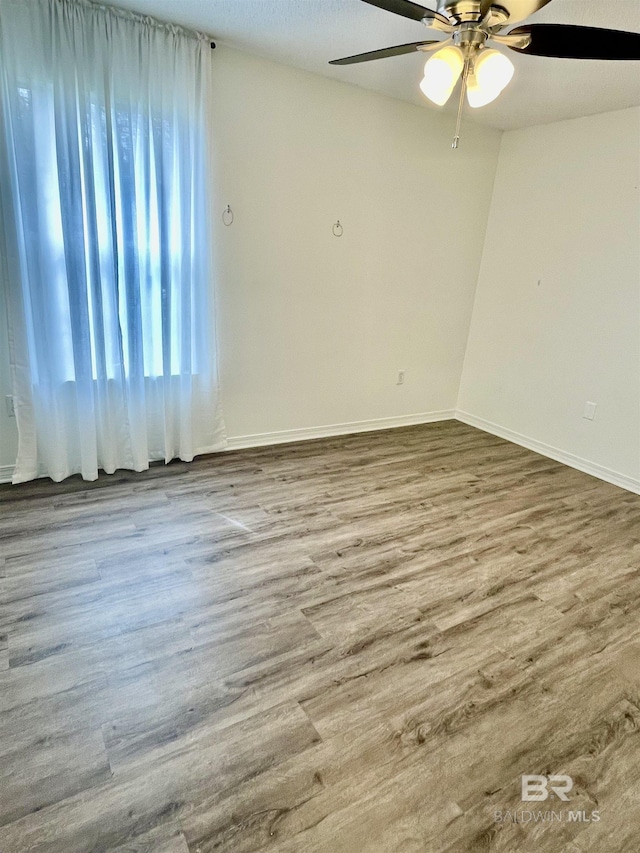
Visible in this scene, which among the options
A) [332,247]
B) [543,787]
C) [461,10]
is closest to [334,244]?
[332,247]

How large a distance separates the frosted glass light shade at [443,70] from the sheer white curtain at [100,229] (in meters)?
1.53

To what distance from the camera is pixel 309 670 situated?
1.73 m

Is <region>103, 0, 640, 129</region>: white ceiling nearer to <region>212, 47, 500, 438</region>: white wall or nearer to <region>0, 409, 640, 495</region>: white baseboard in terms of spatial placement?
<region>212, 47, 500, 438</region>: white wall

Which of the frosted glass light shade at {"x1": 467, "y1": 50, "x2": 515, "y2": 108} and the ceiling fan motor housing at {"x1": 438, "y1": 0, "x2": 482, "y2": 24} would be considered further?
the frosted glass light shade at {"x1": 467, "y1": 50, "x2": 515, "y2": 108}

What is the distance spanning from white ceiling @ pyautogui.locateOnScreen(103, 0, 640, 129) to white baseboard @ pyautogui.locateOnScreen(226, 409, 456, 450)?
2.33 meters

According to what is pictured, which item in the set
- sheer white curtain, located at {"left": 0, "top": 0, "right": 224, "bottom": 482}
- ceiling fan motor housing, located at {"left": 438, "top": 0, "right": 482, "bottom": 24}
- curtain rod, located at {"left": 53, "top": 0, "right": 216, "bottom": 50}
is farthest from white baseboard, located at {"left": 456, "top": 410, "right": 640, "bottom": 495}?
curtain rod, located at {"left": 53, "top": 0, "right": 216, "bottom": 50}

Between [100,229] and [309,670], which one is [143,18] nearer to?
[100,229]

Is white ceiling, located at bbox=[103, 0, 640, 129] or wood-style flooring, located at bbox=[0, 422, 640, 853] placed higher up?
white ceiling, located at bbox=[103, 0, 640, 129]

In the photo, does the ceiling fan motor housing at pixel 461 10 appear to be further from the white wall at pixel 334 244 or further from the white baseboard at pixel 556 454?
Result: the white baseboard at pixel 556 454

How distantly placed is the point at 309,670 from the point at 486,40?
2177mm

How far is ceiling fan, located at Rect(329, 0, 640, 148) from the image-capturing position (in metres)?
1.44

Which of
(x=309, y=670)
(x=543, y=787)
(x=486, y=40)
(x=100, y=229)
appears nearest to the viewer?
(x=543, y=787)

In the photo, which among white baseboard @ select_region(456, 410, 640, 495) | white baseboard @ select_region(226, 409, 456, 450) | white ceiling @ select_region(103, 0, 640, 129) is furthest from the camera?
white baseboard @ select_region(226, 409, 456, 450)

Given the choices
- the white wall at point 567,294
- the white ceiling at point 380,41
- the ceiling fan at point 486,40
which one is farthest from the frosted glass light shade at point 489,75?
the white wall at point 567,294
